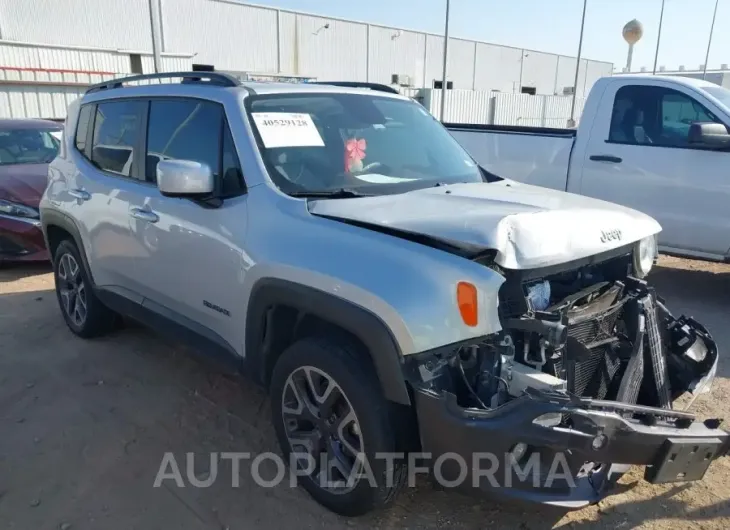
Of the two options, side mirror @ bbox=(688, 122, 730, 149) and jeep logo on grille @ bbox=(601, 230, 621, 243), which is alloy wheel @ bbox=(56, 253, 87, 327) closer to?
jeep logo on grille @ bbox=(601, 230, 621, 243)

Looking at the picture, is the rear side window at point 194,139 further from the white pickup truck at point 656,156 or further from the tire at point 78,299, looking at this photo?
the white pickup truck at point 656,156

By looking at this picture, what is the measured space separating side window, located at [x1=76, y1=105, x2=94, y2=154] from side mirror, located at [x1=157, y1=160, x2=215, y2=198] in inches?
79.9

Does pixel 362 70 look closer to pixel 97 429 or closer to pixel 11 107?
pixel 11 107

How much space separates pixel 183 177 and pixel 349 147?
35.6 inches

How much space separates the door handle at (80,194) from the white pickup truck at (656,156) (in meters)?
4.35

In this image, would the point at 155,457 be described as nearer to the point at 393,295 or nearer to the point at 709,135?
the point at 393,295

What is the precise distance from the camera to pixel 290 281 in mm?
2783

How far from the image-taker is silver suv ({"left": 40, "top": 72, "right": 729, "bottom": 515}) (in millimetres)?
2340

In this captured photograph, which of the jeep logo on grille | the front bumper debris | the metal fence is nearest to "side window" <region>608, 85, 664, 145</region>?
the jeep logo on grille

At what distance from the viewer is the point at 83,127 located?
4793mm

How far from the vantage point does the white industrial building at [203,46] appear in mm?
23156

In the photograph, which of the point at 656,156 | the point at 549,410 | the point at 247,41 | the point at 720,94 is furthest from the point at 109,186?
the point at 247,41

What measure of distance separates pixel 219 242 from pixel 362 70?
37722mm

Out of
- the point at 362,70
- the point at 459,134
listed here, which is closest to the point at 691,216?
the point at 459,134
